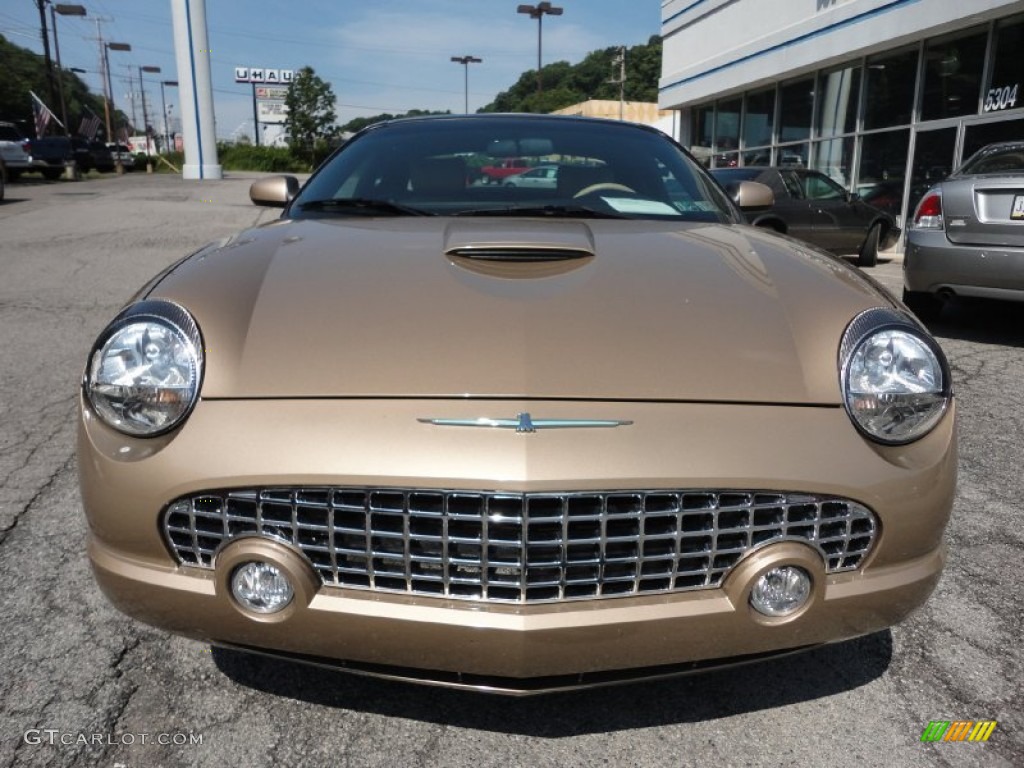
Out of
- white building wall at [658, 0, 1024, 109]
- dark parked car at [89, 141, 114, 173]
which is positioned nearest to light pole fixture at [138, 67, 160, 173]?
dark parked car at [89, 141, 114, 173]

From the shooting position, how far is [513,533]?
4.44ft

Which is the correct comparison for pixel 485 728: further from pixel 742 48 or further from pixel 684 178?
pixel 742 48

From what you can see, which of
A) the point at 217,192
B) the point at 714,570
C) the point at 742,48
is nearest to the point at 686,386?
the point at 714,570

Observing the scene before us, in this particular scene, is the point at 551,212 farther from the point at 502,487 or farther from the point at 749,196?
the point at 502,487

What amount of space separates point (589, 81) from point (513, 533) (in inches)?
3441

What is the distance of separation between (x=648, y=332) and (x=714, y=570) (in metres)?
0.49

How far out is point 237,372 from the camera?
1.51m

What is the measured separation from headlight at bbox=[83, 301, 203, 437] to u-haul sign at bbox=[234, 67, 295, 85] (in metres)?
88.8

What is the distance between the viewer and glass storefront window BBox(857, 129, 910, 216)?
12.1 metres

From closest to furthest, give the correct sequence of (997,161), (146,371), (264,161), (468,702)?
(146,371), (468,702), (997,161), (264,161)

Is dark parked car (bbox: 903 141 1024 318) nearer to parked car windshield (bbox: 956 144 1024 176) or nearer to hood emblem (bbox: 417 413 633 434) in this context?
parked car windshield (bbox: 956 144 1024 176)

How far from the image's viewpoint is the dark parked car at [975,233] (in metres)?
4.83

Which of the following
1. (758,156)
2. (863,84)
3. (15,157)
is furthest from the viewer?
(15,157)

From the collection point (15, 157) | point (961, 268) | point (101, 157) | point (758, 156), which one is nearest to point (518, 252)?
point (961, 268)
